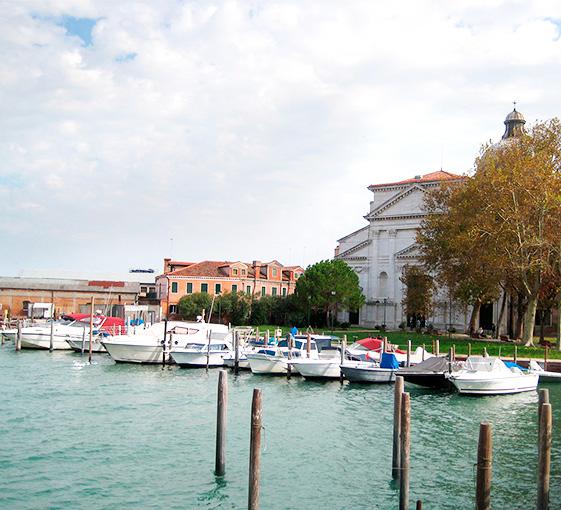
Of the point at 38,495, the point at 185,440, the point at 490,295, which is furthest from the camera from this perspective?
the point at 490,295

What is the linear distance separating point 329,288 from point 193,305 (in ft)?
47.7

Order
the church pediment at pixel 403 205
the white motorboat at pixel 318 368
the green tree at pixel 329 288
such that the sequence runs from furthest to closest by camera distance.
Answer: the church pediment at pixel 403 205 → the green tree at pixel 329 288 → the white motorboat at pixel 318 368

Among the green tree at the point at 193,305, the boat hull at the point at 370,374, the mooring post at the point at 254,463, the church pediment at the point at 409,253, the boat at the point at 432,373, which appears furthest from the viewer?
the green tree at the point at 193,305

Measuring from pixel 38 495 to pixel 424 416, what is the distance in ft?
45.8

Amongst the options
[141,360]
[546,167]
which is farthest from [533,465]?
[546,167]

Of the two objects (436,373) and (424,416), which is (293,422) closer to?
(424,416)

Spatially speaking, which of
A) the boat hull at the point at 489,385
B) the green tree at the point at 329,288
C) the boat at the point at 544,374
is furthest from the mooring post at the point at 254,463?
the green tree at the point at 329,288

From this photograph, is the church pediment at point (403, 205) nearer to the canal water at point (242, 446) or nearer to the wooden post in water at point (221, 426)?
the canal water at point (242, 446)

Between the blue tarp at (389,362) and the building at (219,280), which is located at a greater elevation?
the building at (219,280)

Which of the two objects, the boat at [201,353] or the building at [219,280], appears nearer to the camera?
the boat at [201,353]

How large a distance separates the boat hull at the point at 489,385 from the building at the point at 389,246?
41.6 meters

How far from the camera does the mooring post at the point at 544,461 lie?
11.6m

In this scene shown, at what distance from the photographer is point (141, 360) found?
127ft

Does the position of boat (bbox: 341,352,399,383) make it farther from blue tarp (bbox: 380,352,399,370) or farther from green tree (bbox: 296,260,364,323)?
green tree (bbox: 296,260,364,323)
